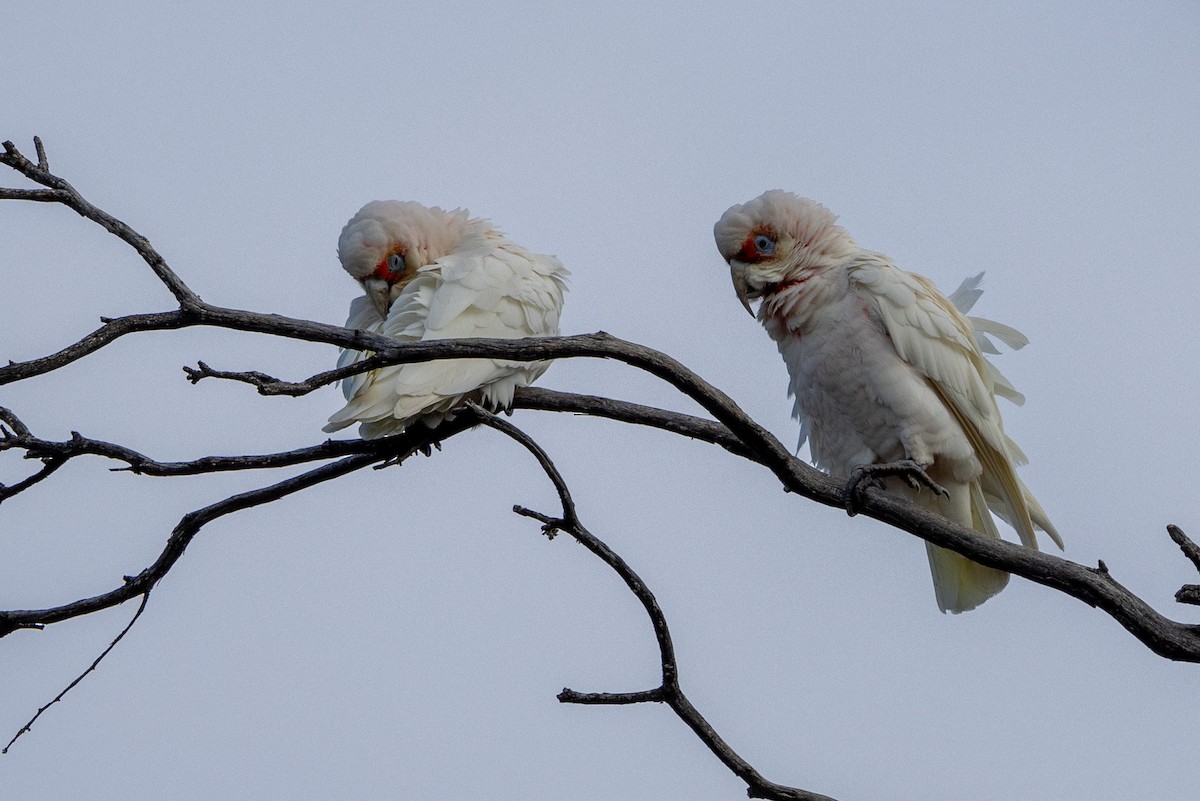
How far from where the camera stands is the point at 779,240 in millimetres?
3898

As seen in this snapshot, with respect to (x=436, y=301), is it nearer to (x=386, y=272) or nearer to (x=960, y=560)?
(x=386, y=272)

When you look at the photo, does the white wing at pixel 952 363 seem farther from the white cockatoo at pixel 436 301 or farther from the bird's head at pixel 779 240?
the white cockatoo at pixel 436 301

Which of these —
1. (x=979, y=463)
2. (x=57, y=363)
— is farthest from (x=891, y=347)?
(x=57, y=363)

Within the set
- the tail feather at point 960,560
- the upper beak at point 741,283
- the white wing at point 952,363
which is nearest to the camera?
the white wing at point 952,363

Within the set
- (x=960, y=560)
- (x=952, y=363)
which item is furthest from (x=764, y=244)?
(x=960, y=560)

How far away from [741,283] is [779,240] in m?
0.21

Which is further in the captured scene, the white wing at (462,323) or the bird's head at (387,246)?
the bird's head at (387,246)

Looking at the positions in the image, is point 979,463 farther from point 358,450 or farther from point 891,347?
point 358,450

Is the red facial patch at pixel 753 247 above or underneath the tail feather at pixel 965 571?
above

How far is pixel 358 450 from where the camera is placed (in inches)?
124

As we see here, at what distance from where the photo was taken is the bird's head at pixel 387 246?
3.98 metres

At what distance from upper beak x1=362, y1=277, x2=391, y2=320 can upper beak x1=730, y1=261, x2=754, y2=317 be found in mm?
1265

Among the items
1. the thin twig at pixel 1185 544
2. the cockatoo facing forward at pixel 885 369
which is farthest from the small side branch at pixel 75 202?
the thin twig at pixel 1185 544

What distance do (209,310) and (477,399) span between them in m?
1.20
